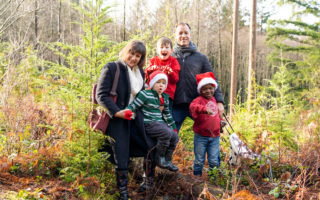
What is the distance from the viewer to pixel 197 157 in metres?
3.80

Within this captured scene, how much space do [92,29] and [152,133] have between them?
1.52 metres

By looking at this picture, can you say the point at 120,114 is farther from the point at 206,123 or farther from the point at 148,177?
the point at 206,123

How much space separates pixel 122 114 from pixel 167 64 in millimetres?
1249

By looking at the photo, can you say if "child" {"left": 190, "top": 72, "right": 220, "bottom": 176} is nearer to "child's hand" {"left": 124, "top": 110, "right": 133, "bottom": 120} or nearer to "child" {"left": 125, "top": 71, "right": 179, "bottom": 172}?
"child" {"left": 125, "top": 71, "right": 179, "bottom": 172}

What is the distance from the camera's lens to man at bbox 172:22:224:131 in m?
3.83

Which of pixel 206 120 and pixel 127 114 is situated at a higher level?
→ pixel 127 114

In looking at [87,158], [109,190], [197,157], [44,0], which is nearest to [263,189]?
[197,157]

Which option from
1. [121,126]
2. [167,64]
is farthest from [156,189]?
[167,64]

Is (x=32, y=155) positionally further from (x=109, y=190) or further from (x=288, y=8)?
(x=288, y=8)

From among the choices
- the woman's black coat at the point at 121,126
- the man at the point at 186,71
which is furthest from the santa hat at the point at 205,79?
the woman's black coat at the point at 121,126

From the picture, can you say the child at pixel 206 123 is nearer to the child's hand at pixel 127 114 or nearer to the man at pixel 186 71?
the man at pixel 186 71

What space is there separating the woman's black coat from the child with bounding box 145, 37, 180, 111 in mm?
680

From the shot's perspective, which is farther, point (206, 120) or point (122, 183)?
point (206, 120)

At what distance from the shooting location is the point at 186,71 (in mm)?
3883
